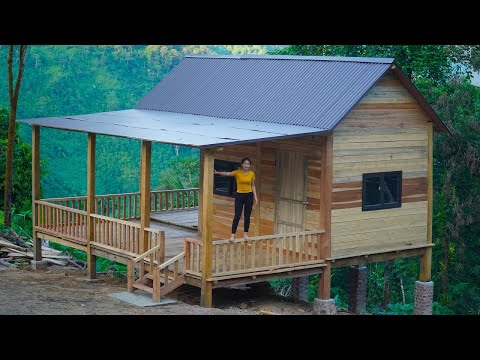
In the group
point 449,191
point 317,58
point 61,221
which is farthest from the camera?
point 449,191

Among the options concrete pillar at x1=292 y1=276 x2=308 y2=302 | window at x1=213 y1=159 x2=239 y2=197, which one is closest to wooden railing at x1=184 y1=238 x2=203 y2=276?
window at x1=213 y1=159 x2=239 y2=197

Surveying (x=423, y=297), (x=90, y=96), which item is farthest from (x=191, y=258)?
(x=90, y=96)

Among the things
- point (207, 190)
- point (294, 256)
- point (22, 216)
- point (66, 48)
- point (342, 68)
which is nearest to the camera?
point (207, 190)

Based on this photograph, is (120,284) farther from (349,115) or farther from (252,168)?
(349,115)

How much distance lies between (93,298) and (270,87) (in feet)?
21.5

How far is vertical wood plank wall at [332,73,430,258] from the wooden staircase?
356 centimetres

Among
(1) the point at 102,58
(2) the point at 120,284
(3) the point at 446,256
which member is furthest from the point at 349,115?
(1) the point at 102,58

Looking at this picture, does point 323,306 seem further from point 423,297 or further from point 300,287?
point 300,287

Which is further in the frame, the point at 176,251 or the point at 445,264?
the point at 445,264

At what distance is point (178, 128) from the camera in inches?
822

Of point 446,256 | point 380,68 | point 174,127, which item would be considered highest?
point 380,68

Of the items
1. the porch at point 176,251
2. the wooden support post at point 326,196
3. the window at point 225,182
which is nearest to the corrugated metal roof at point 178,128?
the wooden support post at point 326,196

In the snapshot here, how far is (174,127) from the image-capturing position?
21156 millimetres

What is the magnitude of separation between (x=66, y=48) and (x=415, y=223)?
2011 inches
